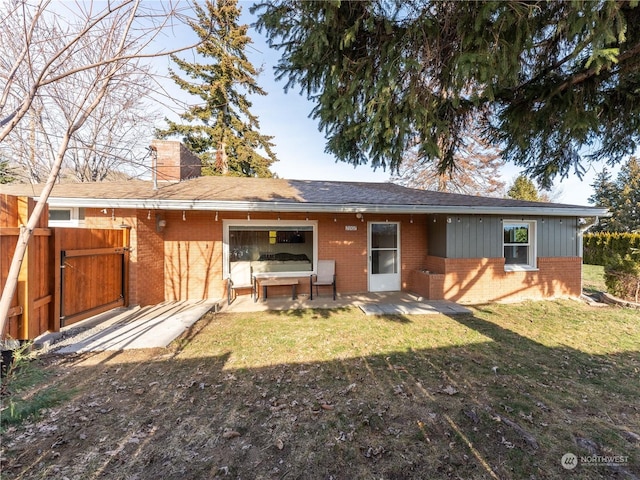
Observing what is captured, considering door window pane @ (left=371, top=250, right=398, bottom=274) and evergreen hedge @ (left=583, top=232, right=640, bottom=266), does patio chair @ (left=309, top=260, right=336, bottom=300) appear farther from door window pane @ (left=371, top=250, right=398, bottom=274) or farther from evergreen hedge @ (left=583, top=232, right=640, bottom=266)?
evergreen hedge @ (left=583, top=232, right=640, bottom=266)

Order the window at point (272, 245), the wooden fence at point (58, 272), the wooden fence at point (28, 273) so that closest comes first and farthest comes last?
the wooden fence at point (28, 273)
the wooden fence at point (58, 272)
the window at point (272, 245)

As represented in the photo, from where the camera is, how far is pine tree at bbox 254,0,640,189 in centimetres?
298

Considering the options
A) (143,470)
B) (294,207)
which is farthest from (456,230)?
(143,470)

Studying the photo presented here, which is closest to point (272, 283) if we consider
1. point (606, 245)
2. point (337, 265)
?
point (337, 265)

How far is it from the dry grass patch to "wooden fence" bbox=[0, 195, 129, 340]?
0.95m

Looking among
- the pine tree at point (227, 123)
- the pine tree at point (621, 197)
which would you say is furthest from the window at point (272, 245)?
the pine tree at point (621, 197)

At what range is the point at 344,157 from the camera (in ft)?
16.0

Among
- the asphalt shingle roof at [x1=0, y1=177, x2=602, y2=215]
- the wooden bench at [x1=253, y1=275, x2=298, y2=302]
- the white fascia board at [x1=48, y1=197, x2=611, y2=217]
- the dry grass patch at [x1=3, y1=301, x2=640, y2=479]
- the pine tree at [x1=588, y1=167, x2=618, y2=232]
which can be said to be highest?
the pine tree at [x1=588, y1=167, x2=618, y2=232]

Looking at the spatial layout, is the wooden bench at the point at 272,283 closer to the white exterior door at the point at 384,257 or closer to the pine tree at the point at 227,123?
the white exterior door at the point at 384,257

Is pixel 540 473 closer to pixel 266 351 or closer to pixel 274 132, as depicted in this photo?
pixel 266 351

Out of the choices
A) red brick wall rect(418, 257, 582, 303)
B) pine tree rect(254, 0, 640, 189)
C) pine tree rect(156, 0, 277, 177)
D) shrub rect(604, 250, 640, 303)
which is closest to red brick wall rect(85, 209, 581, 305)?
red brick wall rect(418, 257, 582, 303)

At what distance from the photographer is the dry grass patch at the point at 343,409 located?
2305mm

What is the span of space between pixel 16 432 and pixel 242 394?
6.98ft

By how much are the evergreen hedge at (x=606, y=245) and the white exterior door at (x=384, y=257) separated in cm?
1712
